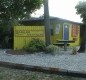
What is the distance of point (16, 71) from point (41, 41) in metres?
6.90

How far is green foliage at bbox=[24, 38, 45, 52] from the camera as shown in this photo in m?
15.5

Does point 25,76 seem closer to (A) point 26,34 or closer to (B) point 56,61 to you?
(B) point 56,61

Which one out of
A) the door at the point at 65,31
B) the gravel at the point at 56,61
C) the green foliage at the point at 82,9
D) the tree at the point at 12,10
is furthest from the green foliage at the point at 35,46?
the green foliage at the point at 82,9

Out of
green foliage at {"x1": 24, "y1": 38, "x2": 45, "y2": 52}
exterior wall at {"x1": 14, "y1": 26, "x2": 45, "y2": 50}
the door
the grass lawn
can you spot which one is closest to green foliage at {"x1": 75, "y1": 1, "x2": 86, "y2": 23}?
the door

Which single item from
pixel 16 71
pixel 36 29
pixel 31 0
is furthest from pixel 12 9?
pixel 16 71

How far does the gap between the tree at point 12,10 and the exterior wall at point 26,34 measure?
2.05 m

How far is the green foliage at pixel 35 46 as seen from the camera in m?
15.5

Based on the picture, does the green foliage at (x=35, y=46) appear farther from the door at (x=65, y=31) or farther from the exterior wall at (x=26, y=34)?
the door at (x=65, y=31)

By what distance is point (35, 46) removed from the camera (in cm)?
1577

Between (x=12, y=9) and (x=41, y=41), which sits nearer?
(x=41, y=41)

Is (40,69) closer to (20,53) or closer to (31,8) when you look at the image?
(20,53)

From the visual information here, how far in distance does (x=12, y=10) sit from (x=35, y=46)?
501 cm

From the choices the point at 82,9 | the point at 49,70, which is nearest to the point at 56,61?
the point at 49,70

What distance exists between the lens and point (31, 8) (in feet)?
67.4
